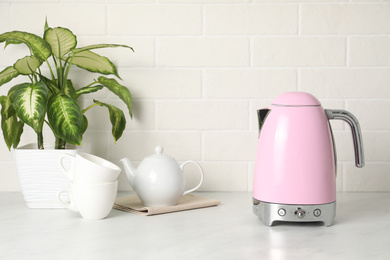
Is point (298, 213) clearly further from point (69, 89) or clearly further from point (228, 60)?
point (69, 89)

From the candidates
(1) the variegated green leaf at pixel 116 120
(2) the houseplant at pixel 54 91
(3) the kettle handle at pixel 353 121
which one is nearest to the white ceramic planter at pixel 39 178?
(2) the houseplant at pixel 54 91

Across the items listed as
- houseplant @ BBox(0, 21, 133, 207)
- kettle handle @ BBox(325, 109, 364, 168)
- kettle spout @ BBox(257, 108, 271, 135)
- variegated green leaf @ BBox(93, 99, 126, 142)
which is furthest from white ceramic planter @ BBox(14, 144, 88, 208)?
kettle handle @ BBox(325, 109, 364, 168)

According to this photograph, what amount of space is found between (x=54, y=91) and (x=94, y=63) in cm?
14

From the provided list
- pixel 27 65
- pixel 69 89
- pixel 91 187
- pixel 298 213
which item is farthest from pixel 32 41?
pixel 298 213

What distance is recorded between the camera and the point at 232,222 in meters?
1.33

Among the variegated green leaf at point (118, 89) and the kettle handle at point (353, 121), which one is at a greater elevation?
the variegated green leaf at point (118, 89)

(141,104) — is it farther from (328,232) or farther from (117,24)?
(328,232)

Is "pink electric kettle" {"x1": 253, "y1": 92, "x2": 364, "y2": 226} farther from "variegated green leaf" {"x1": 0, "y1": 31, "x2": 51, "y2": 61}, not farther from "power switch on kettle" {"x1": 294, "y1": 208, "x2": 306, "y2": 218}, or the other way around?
"variegated green leaf" {"x1": 0, "y1": 31, "x2": 51, "y2": 61}

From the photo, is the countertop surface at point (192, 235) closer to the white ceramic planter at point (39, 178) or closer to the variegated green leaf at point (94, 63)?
the white ceramic planter at point (39, 178)

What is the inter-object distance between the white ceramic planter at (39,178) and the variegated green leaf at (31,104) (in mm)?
132

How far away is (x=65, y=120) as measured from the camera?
138 centimetres

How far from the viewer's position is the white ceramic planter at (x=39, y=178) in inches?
57.6

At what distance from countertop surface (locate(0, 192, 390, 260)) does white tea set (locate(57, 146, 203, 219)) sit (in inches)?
1.4

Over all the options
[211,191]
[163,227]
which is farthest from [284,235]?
[211,191]
